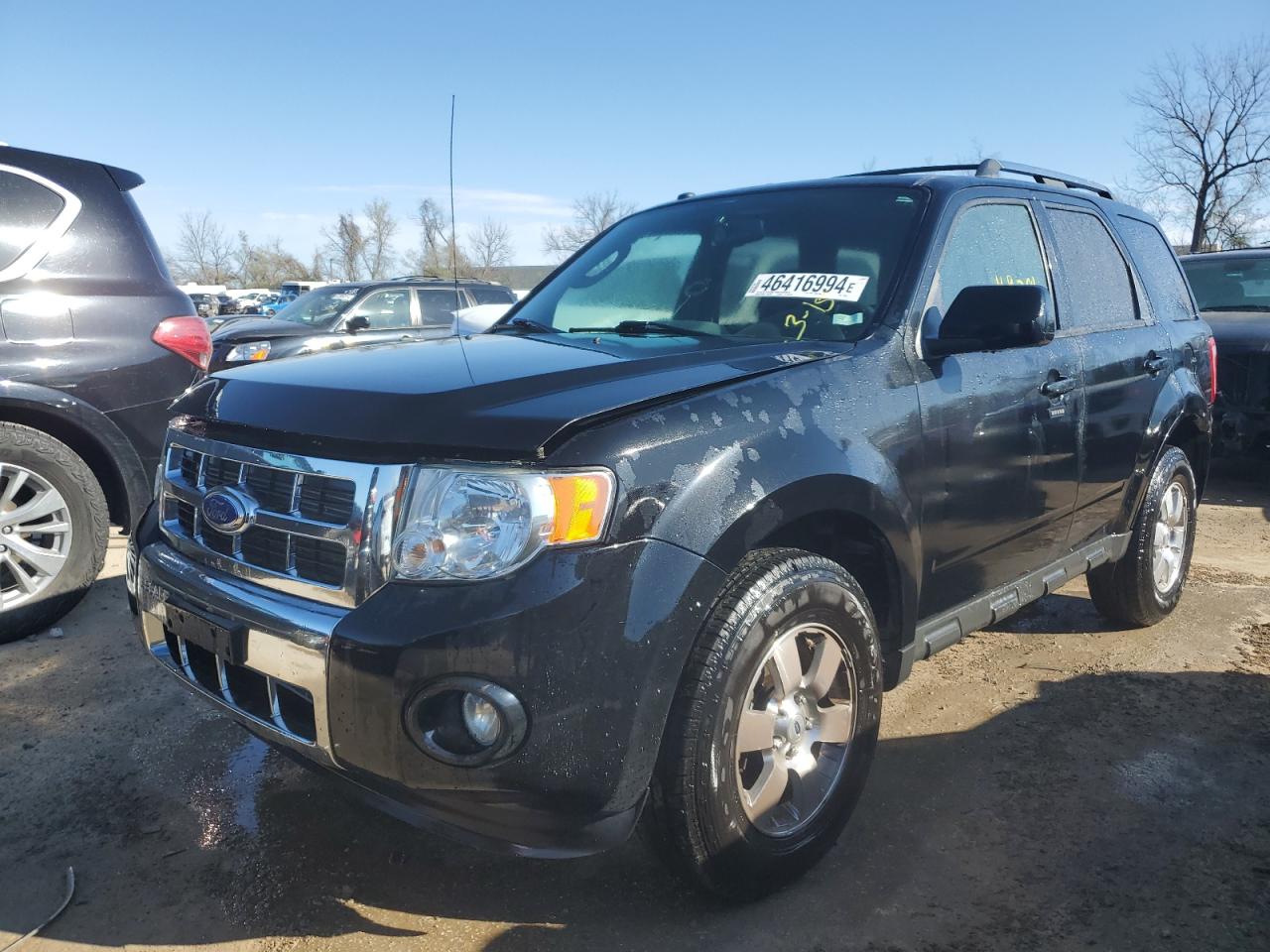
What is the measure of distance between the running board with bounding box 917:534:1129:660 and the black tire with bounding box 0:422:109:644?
350 cm

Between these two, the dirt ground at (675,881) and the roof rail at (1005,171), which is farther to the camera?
the roof rail at (1005,171)

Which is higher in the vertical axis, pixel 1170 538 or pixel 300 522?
pixel 300 522

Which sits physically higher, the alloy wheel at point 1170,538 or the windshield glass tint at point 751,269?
the windshield glass tint at point 751,269

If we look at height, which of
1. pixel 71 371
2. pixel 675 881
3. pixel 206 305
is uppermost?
pixel 71 371

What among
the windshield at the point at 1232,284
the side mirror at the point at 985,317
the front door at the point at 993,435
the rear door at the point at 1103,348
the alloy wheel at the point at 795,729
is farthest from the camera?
the windshield at the point at 1232,284

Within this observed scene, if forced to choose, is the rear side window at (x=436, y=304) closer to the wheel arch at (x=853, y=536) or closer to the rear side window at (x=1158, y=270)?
the rear side window at (x=1158, y=270)

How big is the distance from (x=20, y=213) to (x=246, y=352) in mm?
5500

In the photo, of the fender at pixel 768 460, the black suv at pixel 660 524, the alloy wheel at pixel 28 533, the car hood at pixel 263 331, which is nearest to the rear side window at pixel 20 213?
the alloy wheel at pixel 28 533

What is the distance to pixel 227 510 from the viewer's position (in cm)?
221

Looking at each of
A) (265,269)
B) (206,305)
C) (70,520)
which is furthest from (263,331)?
(265,269)

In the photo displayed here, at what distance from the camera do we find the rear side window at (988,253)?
2953mm

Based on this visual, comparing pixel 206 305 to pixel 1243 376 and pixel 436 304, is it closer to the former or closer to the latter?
pixel 436 304

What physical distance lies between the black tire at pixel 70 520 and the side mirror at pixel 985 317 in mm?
3531

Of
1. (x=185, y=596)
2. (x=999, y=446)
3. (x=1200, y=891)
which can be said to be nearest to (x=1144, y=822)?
(x=1200, y=891)
